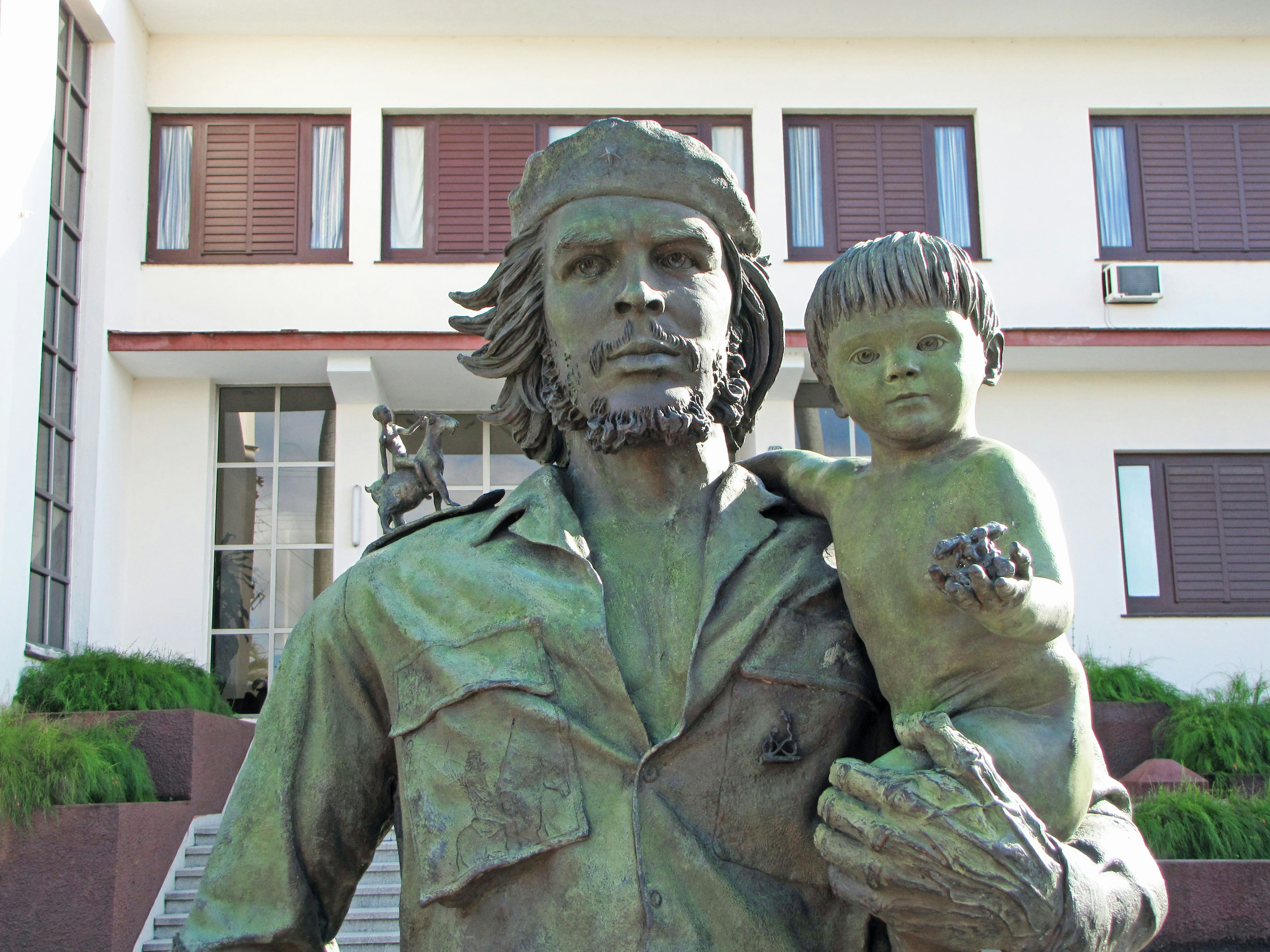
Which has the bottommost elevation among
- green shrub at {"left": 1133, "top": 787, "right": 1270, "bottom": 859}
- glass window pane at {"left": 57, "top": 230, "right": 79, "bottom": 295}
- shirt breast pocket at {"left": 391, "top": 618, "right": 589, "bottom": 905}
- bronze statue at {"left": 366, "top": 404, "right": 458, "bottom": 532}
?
green shrub at {"left": 1133, "top": 787, "right": 1270, "bottom": 859}

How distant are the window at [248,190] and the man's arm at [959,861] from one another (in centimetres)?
1497

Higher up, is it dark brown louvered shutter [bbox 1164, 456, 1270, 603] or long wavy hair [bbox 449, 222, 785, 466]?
dark brown louvered shutter [bbox 1164, 456, 1270, 603]

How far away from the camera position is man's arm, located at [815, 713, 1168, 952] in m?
2.06

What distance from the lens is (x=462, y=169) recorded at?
16.8 meters

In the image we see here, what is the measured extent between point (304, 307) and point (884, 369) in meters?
14.6

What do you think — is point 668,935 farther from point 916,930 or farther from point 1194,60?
point 1194,60

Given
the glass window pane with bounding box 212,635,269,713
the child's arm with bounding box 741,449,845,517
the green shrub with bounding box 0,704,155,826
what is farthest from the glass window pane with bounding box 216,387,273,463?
the child's arm with bounding box 741,449,845,517

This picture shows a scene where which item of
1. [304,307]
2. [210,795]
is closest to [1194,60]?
[304,307]

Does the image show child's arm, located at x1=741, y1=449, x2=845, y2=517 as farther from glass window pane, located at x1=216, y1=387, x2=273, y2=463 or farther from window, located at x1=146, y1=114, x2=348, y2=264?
glass window pane, located at x1=216, y1=387, x2=273, y2=463

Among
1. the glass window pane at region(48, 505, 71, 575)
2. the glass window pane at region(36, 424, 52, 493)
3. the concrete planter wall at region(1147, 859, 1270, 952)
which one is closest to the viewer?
the concrete planter wall at region(1147, 859, 1270, 952)

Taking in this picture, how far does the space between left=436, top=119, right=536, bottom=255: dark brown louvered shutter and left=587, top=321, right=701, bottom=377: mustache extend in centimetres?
1402

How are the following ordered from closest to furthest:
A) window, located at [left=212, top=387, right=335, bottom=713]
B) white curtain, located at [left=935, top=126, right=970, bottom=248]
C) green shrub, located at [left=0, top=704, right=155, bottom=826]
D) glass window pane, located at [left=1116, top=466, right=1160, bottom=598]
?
green shrub, located at [left=0, top=704, right=155, bottom=826], window, located at [left=212, top=387, right=335, bottom=713], glass window pane, located at [left=1116, top=466, right=1160, bottom=598], white curtain, located at [left=935, top=126, right=970, bottom=248]

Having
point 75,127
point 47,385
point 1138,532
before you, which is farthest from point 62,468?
point 1138,532

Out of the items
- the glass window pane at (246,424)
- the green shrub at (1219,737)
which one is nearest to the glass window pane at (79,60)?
the glass window pane at (246,424)
